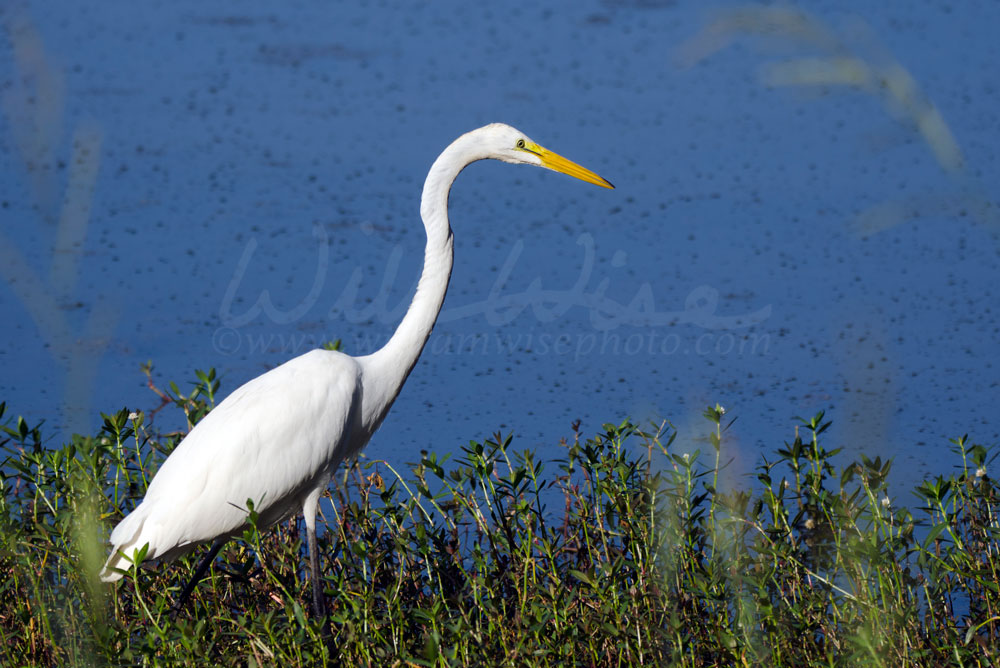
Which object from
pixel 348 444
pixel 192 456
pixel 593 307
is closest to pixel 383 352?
pixel 348 444

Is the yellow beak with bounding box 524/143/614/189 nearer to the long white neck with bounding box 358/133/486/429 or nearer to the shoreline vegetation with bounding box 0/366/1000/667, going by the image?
the long white neck with bounding box 358/133/486/429

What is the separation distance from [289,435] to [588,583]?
3.42 feet

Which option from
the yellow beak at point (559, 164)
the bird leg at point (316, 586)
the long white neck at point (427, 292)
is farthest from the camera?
the yellow beak at point (559, 164)

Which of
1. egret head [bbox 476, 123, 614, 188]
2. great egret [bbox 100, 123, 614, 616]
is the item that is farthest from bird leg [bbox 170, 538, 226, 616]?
egret head [bbox 476, 123, 614, 188]

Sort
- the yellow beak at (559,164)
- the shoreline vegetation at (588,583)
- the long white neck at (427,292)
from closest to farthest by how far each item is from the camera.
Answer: the shoreline vegetation at (588,583)
the long white neck at (427,292)
the yellow beak at (559,164)

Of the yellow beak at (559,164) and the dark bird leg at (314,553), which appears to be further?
the yellow beak at (559,164)

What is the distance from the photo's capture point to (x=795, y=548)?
247 centimetres

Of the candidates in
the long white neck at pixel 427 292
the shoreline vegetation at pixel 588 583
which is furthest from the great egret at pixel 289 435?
the shoreline vegetation at pixel 588 583

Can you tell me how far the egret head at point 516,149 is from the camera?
116 inches

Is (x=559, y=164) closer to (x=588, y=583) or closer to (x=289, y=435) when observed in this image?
(x=289, y=435)

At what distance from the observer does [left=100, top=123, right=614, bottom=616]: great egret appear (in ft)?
8.91

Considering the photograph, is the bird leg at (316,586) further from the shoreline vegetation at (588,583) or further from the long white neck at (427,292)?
the long white neck at (427,292)

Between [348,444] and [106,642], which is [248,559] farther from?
[106,642]

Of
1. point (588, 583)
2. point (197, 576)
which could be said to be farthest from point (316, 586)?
point (588, 583)
